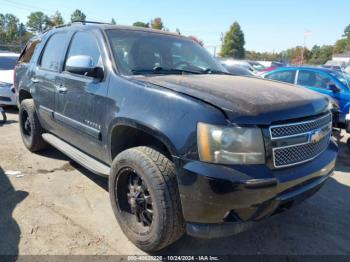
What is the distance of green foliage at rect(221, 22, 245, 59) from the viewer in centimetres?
7562

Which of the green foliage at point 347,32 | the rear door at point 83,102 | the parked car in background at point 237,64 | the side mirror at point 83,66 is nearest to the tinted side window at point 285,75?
the parked car in background at point 237,64

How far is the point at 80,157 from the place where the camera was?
3797 millimetres

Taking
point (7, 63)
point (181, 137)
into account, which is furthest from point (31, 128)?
point (7, 63)

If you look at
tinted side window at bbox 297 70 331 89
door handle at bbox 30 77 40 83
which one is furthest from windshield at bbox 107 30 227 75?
tinted side window at bbox 297 70 331 89

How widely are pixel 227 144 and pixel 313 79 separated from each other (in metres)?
6.54

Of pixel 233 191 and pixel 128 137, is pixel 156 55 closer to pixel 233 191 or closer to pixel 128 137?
pixel 128 137

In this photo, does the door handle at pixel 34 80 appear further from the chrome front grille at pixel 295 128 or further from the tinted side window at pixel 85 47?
the chrome front grille at pixel 295 128

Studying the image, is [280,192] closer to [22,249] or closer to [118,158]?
[118,158]

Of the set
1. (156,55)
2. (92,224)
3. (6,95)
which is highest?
(156,55)

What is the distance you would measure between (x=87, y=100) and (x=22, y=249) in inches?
59.0

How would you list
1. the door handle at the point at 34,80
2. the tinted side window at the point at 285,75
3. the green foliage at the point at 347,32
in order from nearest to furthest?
the door handle at the point at 34,80 → the tinted side window at the point at 285,75 → the green foliage at the point at 347,32

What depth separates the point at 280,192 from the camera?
7.97ft

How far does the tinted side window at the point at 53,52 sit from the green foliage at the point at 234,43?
241 ft

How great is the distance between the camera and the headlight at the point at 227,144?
2311 millimetres
